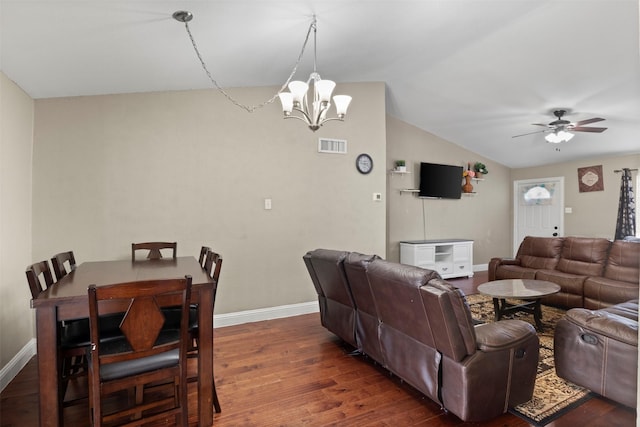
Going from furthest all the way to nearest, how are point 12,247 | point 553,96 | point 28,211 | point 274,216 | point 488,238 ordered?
point 488,238 → point 553,96 → point 274,216 → point 28,211 → point 12,247

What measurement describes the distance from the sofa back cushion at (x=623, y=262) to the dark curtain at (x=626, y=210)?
7.89ft

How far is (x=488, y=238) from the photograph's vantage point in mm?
7496

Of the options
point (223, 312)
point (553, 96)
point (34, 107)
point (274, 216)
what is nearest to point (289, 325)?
point (223, 312)

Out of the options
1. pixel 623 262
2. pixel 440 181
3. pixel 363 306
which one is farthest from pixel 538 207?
pixel 363 306

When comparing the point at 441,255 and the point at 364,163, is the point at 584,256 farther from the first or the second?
the point at 364,163

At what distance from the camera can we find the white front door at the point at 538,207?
714 cm

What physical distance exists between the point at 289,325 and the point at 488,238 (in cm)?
554

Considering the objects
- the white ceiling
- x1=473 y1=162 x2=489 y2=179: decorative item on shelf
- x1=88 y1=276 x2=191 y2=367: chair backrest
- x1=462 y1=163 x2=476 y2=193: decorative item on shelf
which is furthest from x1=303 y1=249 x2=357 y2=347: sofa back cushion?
x1=473 y1=162 x2=489 y2=179: decorative item on shelf

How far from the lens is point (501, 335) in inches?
79.3

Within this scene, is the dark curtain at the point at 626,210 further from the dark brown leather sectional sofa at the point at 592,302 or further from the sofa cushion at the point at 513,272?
the sofa cushion at the point at 513,272

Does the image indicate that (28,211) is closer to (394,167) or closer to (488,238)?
(394,167)

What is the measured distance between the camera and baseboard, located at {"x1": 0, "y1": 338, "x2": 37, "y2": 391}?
2473 mm

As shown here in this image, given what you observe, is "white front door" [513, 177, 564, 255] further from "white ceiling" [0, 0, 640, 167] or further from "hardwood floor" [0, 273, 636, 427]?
"hardwood floor" [0, 273, 636, 427]

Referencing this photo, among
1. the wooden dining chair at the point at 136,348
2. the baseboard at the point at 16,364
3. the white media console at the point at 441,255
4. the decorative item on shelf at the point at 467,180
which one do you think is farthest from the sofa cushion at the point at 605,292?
the baseboard at the point at 16,364
